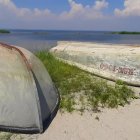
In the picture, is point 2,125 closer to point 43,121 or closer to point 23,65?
point 43,121

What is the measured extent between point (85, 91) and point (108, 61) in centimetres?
139

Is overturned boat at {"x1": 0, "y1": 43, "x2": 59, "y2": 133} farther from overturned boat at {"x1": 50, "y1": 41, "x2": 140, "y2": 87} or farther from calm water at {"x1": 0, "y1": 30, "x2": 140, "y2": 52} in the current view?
calm water at {"x1": 0, "y1": 30, "x2": 140, "y2": 52}

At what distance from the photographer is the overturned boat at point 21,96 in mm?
3883

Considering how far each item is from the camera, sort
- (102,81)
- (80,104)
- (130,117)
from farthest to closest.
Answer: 1. (102,81)
2. (80,104)
3. (130,117)

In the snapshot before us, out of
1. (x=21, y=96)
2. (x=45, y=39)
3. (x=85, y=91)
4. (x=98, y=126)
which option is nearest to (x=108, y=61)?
(x=85, y=91)

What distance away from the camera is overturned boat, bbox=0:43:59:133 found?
3883 mm

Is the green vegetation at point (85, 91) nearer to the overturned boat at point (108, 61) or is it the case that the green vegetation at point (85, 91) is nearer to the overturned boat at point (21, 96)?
the overturned boat at point (108, 61)

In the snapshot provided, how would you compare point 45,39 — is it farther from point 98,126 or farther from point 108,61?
point 98,126

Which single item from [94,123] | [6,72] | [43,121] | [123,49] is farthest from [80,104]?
[123,49]

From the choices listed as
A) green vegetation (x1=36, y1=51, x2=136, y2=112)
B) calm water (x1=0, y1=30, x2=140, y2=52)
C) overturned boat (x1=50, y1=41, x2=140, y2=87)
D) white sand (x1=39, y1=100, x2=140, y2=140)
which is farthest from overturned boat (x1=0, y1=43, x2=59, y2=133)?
calm water (x1=0, y1=30, x2=140, y2=52)

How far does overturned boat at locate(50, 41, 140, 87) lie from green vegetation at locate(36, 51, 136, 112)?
0.24m

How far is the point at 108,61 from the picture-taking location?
253 inches

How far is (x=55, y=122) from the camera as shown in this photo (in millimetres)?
4273

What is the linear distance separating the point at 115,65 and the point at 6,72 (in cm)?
287
